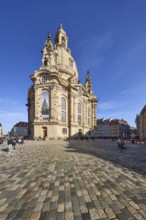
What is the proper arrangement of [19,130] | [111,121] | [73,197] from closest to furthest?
[73,197] → [111,121] → [19,130]

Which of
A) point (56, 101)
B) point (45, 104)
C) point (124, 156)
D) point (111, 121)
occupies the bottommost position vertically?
point (124, 156)

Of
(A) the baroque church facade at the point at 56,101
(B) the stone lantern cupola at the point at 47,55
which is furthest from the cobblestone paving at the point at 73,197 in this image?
(B) the stone lantern cupola at the point at 47,55

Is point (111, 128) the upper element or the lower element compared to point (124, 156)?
upper

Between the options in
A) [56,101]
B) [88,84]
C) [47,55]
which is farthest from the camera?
[88,84]

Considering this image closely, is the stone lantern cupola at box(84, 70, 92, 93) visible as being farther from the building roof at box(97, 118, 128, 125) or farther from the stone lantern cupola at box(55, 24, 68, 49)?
the building roof at box(97, 118, 128, 125)

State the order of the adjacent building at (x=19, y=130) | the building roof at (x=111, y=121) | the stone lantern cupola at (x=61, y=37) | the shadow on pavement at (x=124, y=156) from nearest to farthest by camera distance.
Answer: the shadow on pavement at (x=124, y=156) → the stone lantern cupola at (x=61, y=37) → the building roof at (x=111, y=121) → the adjacent building at (x=19, y=130)

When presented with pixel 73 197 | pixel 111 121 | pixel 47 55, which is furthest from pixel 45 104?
pixel 111 121

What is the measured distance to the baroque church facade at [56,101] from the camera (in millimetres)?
52312

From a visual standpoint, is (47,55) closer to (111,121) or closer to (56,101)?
(56,101)

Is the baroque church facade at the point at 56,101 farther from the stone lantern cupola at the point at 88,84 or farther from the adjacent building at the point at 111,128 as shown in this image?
the adjacent building at the point at 111,128

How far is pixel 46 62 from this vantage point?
58750mm

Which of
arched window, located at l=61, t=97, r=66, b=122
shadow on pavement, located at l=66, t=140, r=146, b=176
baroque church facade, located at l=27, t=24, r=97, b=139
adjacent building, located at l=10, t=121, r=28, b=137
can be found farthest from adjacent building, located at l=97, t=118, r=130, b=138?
shadow on pavement, located at l=66, t=140, r=146, b=176

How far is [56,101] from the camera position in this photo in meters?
54.2

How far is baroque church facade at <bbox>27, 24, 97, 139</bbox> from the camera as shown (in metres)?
52.3
